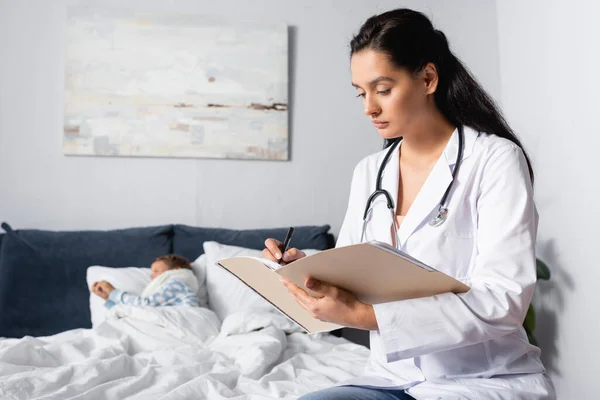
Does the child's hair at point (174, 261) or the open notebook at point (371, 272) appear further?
the child's hair at point (174, 261)

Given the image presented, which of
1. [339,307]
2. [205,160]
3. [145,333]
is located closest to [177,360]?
[145,333]

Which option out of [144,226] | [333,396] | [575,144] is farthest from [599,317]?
[144,226]

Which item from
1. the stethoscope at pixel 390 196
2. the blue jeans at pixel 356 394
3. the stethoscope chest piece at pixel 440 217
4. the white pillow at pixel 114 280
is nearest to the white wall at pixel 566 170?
the stethoscope at pixel 390 196

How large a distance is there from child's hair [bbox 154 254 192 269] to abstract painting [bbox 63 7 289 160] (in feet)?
2.15

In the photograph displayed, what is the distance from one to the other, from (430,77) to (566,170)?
1.40 m

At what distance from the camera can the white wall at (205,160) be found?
3074 millimetres

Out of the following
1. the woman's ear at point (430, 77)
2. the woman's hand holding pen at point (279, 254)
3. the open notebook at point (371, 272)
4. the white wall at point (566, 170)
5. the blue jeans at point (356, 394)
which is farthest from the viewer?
the white wall at point (566, 170)

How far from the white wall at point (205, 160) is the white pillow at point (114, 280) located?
469 mm

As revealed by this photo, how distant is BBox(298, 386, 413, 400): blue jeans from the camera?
1.09 m

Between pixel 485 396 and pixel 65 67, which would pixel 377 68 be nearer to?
pixel 485 396

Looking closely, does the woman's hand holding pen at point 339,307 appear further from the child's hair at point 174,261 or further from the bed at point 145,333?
the child's hair at point 174,261

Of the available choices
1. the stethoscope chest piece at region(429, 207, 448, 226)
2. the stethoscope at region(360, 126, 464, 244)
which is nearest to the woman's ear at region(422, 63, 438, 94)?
the stethoscope at region(360, 126, 464, 244)

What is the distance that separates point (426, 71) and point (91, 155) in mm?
2212

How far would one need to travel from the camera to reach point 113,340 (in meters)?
2.06
